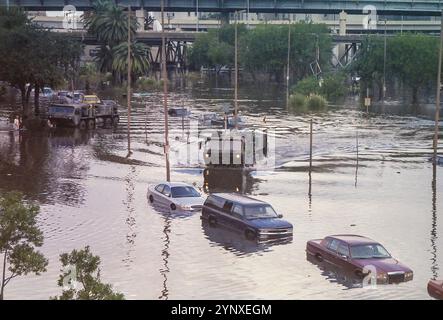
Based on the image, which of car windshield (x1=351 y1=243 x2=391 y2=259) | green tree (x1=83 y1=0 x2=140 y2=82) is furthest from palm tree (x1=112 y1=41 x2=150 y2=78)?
car windshield (x1=351 y1=243 x2=391 y2=259)

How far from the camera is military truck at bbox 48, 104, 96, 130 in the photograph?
61812 mm

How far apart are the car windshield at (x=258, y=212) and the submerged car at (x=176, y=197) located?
420 cm

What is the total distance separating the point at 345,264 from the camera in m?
22.6

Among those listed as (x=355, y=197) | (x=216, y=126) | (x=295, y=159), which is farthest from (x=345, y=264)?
(x=216, y=126)

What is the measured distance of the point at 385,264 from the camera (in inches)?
869

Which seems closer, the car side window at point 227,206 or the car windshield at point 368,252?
the car windshield at point 368,252

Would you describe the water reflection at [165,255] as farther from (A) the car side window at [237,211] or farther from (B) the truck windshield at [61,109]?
(B) the truck windshield at [61,109]

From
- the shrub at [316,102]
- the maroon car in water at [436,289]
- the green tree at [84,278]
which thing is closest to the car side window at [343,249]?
the maroon car in water at [436,289]

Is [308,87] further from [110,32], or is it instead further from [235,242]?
[235,242]

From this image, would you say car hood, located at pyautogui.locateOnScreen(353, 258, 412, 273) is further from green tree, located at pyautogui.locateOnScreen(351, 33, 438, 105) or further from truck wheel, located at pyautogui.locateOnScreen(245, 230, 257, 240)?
green tree, located at pyautogui.locateOnScreen(351, 33, 438, 105)

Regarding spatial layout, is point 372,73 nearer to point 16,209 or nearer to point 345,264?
point 345,264

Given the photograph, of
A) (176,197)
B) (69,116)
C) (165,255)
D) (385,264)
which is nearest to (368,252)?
(385,264)

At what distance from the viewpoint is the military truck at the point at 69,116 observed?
6181 centimetres

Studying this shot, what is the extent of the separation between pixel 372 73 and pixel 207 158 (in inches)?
2806
